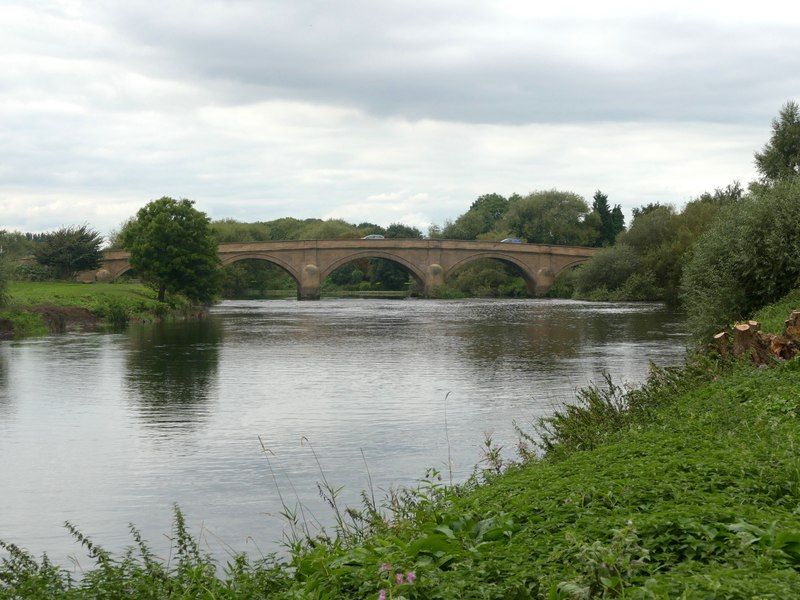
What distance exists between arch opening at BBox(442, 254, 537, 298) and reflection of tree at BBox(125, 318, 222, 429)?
4748 centimetres

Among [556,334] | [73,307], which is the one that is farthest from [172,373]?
[73,307]

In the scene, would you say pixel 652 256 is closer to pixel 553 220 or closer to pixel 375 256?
pixel 375 256

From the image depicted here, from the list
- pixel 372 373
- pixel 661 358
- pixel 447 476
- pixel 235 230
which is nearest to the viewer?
pixel 447 476

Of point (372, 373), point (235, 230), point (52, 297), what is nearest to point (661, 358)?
point (372, 373)

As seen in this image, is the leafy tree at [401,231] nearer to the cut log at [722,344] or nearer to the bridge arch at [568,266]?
the bridge arch at [568,266]

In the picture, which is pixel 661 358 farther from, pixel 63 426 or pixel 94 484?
pixel 94 484

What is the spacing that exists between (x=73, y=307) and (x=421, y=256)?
4404 cm

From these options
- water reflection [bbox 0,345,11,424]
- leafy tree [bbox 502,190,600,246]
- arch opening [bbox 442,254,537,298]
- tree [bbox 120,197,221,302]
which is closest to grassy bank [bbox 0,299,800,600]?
water reflection [bbox 0,345,11,424]

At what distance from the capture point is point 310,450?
13.3m

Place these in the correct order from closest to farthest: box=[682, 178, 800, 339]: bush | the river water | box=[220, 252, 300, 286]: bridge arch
→ the river water
box=[682, 178, 800, 339]: bush
box=[220, 252, 300, 286]: bridge arch

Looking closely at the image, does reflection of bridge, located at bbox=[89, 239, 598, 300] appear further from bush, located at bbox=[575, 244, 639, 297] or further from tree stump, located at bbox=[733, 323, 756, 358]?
tree stump, located at bbox=[733, 323, 756, 358]

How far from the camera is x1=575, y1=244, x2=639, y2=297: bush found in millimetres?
65062

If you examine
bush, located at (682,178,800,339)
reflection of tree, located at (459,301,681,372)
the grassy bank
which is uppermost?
bush, located at (682,178,800,339)

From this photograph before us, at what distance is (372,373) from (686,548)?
60.9 ft
